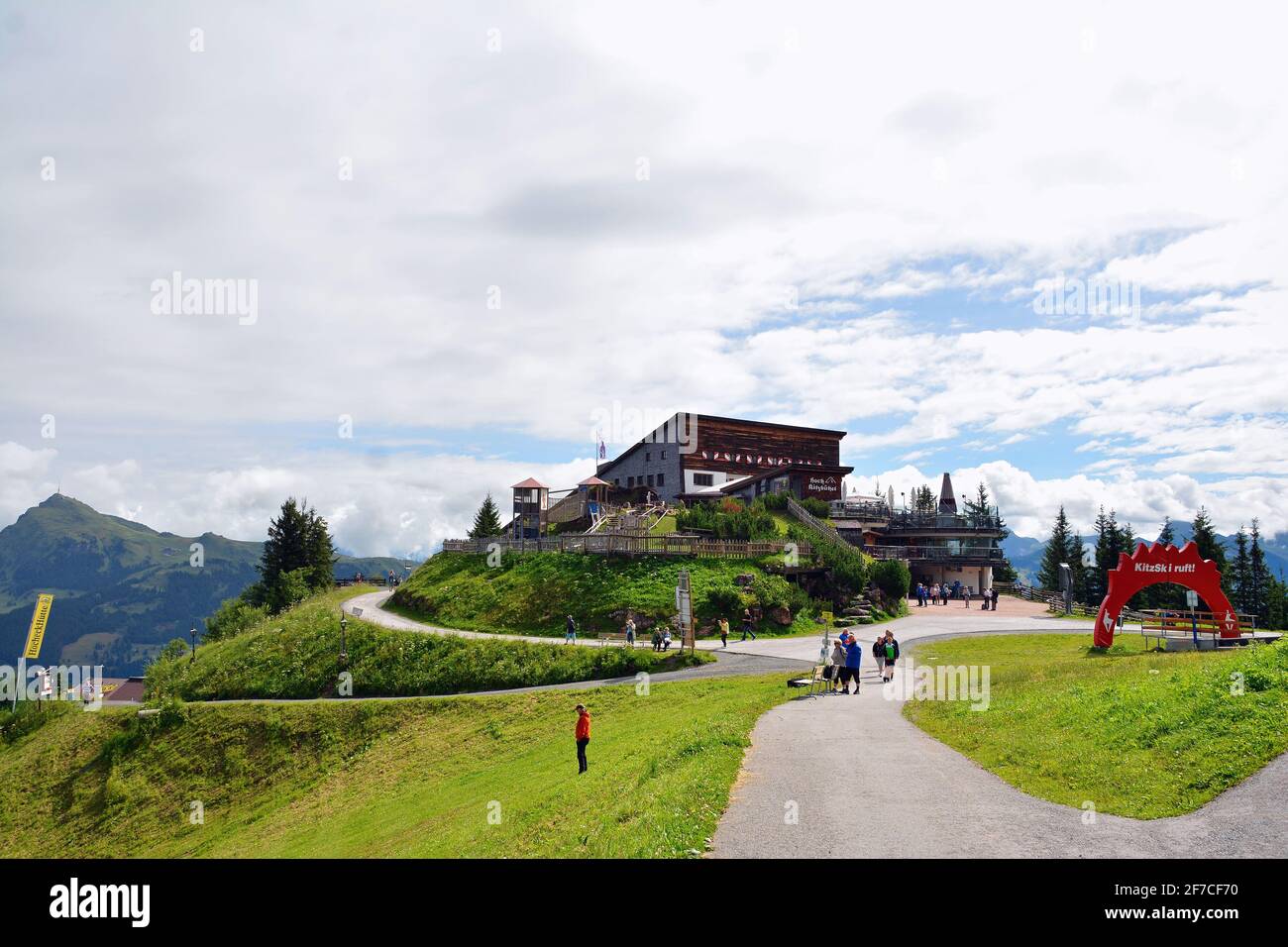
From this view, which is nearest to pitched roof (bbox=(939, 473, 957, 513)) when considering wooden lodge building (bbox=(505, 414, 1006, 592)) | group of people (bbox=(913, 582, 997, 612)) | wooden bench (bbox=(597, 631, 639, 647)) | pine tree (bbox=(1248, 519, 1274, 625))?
wooden lodge building (bbox=(505, 414, 1006, 592))

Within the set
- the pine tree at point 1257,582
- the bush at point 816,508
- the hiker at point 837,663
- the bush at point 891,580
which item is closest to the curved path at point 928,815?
the hiker at point 837,663

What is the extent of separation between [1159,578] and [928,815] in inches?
1093

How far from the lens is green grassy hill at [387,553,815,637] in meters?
45.6

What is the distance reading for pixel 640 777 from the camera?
17.0 m

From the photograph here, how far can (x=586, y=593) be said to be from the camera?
48.2 metres

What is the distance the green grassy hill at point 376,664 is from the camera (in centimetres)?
3762

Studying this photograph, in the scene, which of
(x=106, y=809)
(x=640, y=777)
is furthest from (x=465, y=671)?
(x=640, y=777)

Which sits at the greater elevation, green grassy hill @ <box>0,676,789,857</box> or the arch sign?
the arch sign

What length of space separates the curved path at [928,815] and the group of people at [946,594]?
43.1m

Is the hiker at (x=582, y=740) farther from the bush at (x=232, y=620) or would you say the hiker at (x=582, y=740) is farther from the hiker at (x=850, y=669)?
the bush at (x=232, y=620)

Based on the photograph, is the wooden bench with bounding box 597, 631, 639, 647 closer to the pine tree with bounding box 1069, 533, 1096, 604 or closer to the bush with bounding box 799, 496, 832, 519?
the bush with bounding box 799, 496, 832, 519

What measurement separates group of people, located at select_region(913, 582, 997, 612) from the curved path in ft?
141

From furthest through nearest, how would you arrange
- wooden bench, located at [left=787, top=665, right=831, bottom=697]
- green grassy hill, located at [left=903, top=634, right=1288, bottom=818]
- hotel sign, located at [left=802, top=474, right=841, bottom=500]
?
hotel sign, located at [left=802, top=474, right=841, bottom=500], wooden bench, located at [left=787, top=665, right=831, bottom=697], green grassy hill, located at [left=903, top=634, right=1288, bottom=818]
